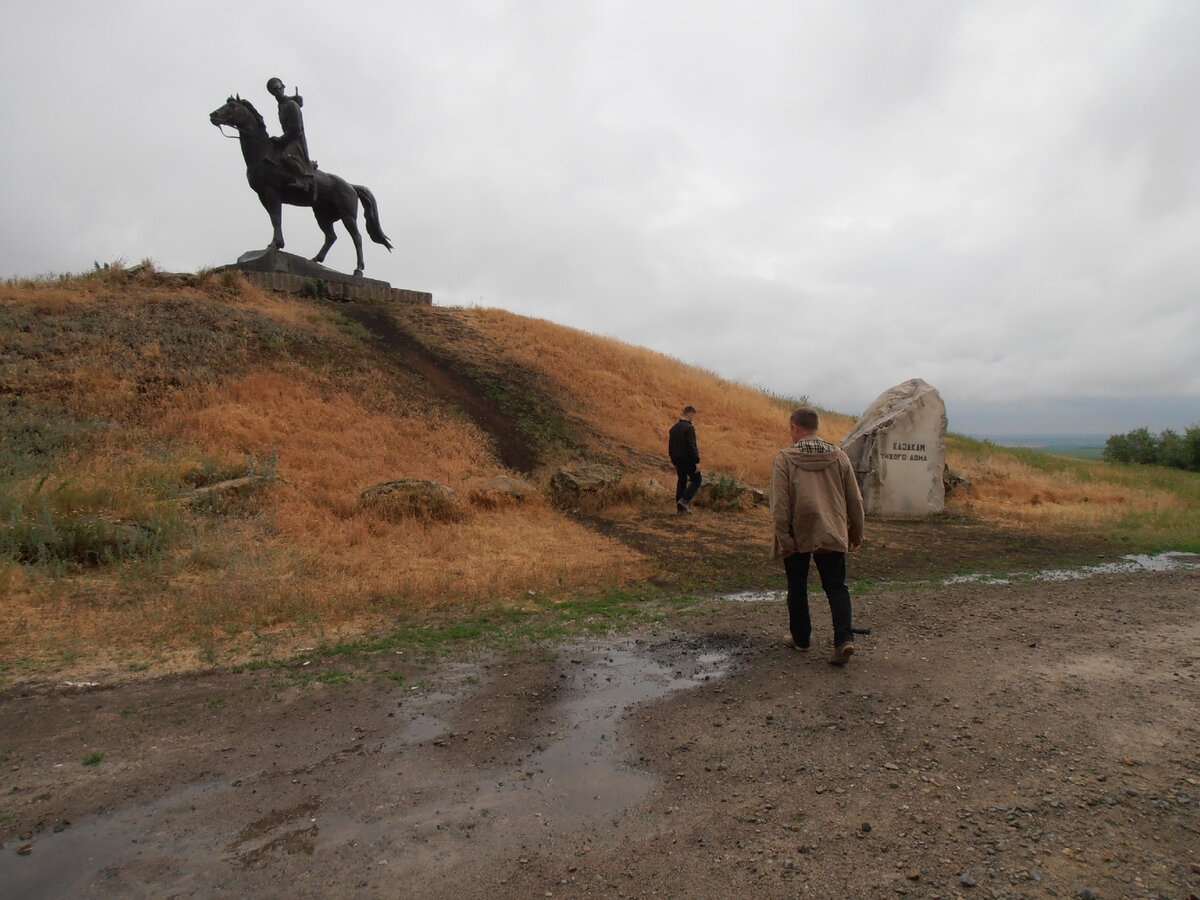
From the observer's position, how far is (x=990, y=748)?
146 inches

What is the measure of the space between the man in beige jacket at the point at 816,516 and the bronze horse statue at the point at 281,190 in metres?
18.1

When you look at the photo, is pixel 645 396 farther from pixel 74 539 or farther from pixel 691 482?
pixel 74 539

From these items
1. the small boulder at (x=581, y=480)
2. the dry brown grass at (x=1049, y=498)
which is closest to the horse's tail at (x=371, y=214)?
the small boulder at (x=581, y=480)

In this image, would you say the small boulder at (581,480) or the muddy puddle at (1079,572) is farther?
the small boulder at (581,480)

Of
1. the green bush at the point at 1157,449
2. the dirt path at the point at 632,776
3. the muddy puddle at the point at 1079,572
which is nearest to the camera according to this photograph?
the dirt path at the point at 632,776

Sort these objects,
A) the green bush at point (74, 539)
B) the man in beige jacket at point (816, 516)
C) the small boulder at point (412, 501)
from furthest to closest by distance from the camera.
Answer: the small boulder at point (412, 501)
the green bush at point (74, 539)
the man in beige jacket at point (816, 516)

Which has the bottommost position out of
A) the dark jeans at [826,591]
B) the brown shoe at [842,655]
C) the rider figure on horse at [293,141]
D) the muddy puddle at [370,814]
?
the muddy puddle at [370,814]

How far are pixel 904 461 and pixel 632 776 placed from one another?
1189 centimetres

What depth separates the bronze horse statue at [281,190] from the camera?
18078mm

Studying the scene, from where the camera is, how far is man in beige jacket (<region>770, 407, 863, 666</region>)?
5.08m

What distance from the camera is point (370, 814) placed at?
3238 mm

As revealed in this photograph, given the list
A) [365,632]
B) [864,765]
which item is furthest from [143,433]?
[864,765]

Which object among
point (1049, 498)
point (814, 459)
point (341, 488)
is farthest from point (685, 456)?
point (1049, 498)

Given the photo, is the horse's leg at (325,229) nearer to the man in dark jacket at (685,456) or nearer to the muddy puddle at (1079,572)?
the man in dark jacket at (685,456)
